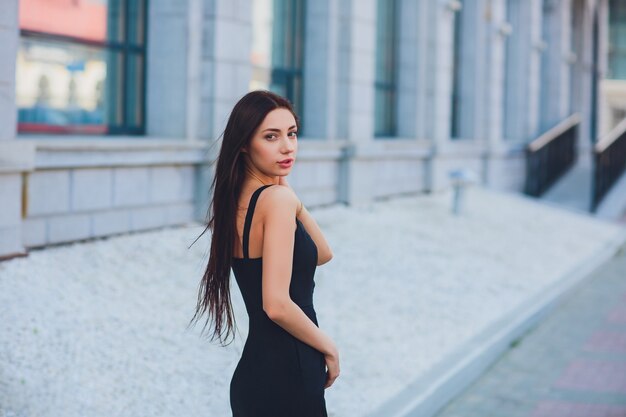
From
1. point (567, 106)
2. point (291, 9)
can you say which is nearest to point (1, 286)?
point (291, 9)

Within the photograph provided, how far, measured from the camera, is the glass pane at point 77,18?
7840 mm

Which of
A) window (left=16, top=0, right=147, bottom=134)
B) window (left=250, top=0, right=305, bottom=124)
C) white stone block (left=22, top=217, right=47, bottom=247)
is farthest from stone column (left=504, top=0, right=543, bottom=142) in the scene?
white stone block (left=22, top=217, right=47, bottom=247)

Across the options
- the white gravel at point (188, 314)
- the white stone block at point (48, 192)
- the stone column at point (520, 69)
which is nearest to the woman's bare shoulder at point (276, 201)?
the white gravel at point (188, 314)

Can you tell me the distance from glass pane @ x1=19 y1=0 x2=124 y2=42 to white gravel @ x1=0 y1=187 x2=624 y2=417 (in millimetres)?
2066

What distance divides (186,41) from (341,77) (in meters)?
3.77

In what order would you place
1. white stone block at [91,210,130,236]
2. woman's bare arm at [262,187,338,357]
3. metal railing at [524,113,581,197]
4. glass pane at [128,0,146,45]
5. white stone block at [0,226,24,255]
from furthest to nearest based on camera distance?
1. metal railing at [524,113,581,197]
2. glass pane at [128,0,146,45]
3. white stone block at [91,210,130,236]
4. white stone block at [0,226,24,255]
5. woman's bare arm at [262,187,338,357]

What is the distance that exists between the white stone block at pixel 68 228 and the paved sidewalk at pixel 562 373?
3404 millimetres

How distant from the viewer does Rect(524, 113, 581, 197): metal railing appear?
20.3 m

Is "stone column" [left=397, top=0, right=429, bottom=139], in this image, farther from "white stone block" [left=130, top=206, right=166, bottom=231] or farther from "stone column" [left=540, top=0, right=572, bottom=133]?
"stone column" [left=540, top=0, right=572, bottom=133]

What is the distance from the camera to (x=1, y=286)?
596cm

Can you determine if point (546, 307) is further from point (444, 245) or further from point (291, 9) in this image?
point (291, 9)

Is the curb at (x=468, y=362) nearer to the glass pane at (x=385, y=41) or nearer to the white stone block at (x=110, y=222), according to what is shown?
the white stone block at (x=110, y=222)

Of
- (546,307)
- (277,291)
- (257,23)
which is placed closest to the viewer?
(277,291)

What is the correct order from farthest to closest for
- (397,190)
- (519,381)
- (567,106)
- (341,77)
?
(567,106)
(397,190)
(341,77)
(519,381)
